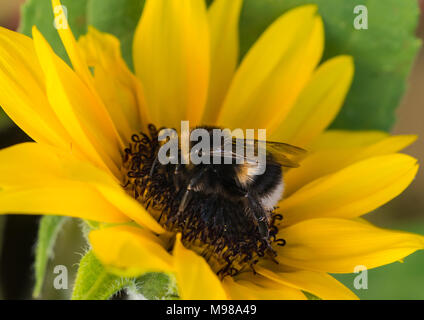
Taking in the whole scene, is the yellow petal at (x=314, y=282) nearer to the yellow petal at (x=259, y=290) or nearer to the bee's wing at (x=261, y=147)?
the yellow petal at (x=259, y=290)

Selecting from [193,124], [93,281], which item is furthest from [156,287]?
[193,124]

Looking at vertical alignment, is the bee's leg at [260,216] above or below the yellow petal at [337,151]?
below

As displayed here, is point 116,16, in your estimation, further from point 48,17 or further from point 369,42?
point 369,42

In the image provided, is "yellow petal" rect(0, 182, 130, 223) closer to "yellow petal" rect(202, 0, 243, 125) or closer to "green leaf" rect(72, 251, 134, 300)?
"green leaf" rect(72, 251, 134, 300)

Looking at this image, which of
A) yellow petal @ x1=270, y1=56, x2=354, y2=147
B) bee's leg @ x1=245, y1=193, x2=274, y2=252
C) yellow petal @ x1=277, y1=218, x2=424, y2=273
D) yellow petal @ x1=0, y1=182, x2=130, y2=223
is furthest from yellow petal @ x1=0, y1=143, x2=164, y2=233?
yellow petal @ x1=270, y1=56, x2=354, y2=147

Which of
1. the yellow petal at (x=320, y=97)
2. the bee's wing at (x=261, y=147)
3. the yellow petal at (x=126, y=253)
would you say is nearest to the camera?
the yellow petal at (x=126, y=253)

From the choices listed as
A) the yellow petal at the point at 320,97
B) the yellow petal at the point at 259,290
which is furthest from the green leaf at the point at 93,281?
the yellow petal at the point at 320,97
